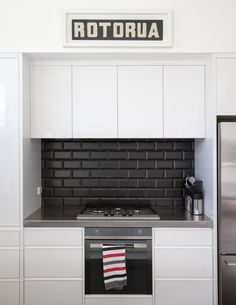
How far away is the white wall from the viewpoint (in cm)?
278

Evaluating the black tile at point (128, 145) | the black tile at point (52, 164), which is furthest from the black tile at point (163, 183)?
the black tile at point (52, 164)

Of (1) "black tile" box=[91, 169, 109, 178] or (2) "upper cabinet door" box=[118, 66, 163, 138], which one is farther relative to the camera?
(1) "black tile" box=[91, 169, 109, 178]

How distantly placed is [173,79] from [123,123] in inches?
22.9

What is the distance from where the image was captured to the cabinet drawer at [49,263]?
273cm

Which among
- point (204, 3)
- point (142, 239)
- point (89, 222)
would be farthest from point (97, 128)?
point (204, 3)

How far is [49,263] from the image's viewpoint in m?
2.73

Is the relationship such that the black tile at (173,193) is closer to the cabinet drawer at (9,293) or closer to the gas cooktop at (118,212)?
the gas cooktop at (118,212)

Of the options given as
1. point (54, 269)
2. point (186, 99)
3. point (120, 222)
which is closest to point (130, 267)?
point (120, 222)

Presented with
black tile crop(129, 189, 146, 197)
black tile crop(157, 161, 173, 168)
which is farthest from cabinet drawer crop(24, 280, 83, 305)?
black tile crop(157, 161, 173, 168)

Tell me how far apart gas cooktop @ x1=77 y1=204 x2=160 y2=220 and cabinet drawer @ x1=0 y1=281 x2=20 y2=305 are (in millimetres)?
748

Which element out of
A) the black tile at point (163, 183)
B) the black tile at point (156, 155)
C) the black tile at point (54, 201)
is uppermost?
the black tile at point (156, 155)

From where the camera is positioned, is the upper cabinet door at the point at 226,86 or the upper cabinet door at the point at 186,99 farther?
the upper cabinet door at the point at 186,99

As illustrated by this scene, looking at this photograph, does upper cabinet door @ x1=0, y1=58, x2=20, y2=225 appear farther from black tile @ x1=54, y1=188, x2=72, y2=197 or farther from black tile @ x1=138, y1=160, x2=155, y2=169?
black tile @ x1=138, y1=160, x2=155, y2=169

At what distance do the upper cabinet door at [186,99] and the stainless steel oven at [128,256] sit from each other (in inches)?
37.7
